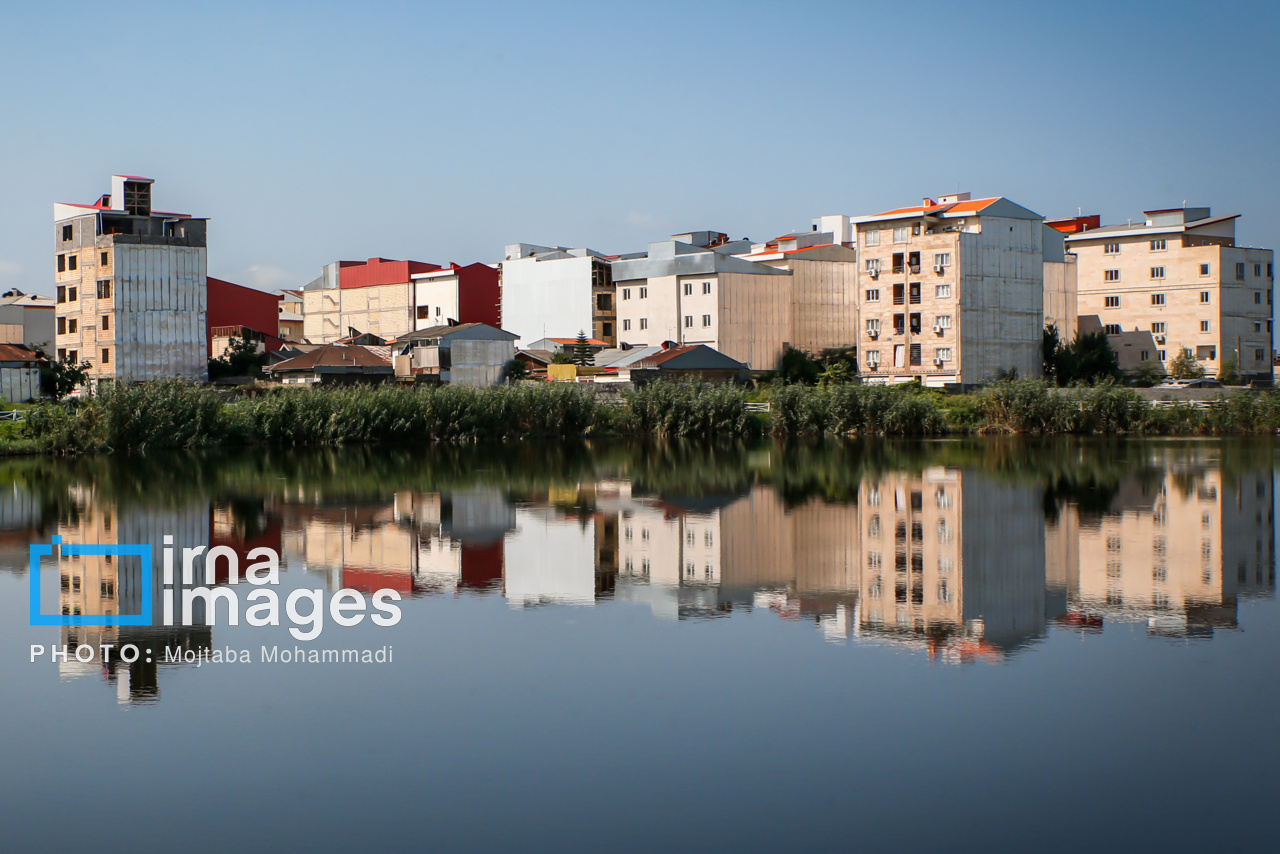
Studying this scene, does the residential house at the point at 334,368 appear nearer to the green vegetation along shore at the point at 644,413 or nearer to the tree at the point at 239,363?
the tree at the point at 239,363

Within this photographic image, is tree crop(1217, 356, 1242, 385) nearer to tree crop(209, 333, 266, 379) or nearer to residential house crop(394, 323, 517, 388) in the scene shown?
residential house crop(394, 323, 517, 388)

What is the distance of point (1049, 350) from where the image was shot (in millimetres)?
64375

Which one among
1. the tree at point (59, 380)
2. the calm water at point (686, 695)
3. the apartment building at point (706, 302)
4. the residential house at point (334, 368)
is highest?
the apartment building at point (706, 302)

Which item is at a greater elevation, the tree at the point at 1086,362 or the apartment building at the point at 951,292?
the apartment building at the point at 951,292

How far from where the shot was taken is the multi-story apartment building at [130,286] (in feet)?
186

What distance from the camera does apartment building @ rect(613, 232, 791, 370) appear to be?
67.7 m

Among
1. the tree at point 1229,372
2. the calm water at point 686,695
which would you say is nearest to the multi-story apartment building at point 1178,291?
the tree at point 1229,372

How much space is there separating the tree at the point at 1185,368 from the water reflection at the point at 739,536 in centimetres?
3803

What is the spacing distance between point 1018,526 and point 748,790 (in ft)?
39.5

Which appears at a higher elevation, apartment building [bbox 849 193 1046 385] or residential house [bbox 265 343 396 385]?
apartment building [bbox 849 193 1046 385]

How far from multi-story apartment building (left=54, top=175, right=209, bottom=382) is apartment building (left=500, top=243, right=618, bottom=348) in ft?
71.9

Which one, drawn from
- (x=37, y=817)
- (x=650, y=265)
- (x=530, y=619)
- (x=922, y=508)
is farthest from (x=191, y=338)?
(x=37, y=817)

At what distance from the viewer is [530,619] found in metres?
12.0

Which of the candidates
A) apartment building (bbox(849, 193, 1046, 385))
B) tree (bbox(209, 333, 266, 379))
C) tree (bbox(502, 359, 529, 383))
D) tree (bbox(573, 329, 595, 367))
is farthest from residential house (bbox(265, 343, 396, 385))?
apartment building (bbox(849, 193, 1046, 385))
